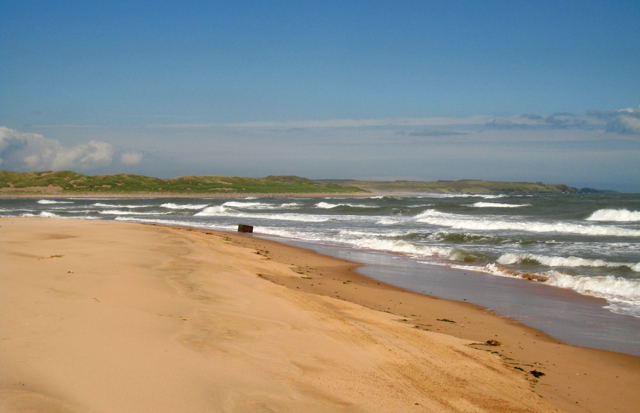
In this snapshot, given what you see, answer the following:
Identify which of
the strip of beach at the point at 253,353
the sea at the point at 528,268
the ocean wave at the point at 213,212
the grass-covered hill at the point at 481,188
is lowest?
the ocean wave at the point at 213,212

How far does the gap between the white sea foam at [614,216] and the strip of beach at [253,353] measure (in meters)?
25.7

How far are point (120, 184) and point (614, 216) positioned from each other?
93.0 m

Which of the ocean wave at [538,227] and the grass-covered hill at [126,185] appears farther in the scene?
the grass-covered hill at [126,185]

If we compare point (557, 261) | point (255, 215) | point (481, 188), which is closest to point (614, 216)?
point (557, 261)

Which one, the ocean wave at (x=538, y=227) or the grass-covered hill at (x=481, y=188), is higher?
the grass-covered hill at (x=481, y=188)

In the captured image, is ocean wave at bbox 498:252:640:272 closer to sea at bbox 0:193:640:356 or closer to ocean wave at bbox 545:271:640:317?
sea at bbox 0:193:640:356

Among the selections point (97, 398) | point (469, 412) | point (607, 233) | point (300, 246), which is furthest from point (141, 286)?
point (607, 233)

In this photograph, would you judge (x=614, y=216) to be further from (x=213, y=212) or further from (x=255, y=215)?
(x=213, y=212)

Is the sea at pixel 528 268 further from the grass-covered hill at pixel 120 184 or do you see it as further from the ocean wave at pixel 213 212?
the grass-covered hill at pixel 120 184

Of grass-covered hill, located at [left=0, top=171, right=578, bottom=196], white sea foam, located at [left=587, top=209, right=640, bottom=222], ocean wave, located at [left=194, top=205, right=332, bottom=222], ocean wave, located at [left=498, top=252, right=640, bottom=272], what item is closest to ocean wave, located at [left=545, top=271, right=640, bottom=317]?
ocean wave, located at [left=498, top=252, right=640, bottom=272]

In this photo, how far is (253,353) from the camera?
14.4 feet

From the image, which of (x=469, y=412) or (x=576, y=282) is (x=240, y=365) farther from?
(x=576, y=282)

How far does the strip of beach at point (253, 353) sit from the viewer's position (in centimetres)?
334

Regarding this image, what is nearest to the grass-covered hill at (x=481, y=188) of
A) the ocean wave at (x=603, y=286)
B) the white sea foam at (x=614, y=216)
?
the white sea foam at (x=614, y=216)
